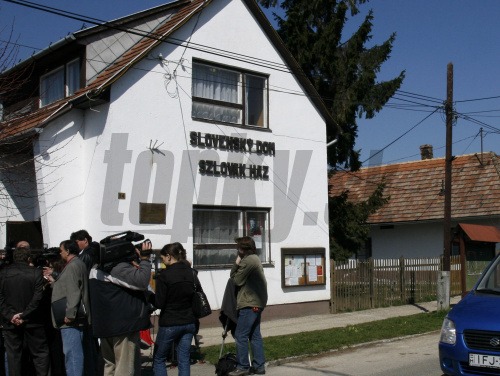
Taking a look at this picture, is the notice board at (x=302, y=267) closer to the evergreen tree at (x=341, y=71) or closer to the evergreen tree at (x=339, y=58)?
the evergreen tree at (x=341, y=71)

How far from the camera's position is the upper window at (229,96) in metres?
14.6

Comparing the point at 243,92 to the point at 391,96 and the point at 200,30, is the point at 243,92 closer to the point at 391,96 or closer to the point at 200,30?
the point at 200,30

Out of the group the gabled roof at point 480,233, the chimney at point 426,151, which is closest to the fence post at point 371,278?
the gabled roof at point 480,233

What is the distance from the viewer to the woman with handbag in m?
7.64

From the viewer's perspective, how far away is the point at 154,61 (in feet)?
44.9

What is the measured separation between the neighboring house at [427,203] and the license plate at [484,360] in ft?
65.9

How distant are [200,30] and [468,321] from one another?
9412 millimetres

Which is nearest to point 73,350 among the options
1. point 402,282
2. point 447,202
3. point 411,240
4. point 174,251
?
point 174,251

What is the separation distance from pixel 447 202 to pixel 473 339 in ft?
35.0

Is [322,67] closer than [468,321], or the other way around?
[468,321]

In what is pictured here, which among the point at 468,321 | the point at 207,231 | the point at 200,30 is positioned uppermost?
the point at 200,30

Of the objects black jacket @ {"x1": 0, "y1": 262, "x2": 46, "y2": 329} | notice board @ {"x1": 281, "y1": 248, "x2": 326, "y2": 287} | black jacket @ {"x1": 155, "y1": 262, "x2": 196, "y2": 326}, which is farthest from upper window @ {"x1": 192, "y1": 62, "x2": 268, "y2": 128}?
black jacket @ {"x1": 155, "y1": 262, "x2": 196, "y2": 326}

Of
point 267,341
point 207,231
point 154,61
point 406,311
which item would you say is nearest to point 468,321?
point 267,341

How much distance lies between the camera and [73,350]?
7.80 metres
